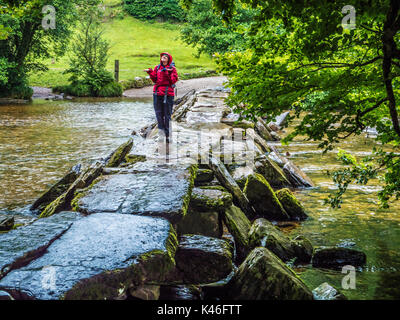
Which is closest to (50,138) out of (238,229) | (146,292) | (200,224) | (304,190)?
(304,190)

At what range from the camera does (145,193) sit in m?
6.02

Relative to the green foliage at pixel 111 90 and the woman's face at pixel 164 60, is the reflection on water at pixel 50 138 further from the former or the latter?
the green foliage at pixel 111 90

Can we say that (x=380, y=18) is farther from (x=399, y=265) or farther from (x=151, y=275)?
(x=399, y=265)

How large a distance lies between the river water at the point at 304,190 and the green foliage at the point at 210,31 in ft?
32.6

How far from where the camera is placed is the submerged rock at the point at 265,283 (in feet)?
14.6

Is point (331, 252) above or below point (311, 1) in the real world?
below

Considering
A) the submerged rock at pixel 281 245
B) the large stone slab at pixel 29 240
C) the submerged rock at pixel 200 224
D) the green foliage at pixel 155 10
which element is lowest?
the submerged rock at pixel 281 245

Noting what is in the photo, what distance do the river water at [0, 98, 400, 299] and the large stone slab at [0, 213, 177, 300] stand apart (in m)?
2.39

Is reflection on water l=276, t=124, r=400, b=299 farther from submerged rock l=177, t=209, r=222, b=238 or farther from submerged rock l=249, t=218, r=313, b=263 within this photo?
submerged rock l=177, t=209, r=222, b=238

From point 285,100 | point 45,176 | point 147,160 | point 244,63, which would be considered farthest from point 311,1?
point 45,176

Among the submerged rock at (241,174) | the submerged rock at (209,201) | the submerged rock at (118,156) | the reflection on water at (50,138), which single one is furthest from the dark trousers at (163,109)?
the submerged rock at (209,201)

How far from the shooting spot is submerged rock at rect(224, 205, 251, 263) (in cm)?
619

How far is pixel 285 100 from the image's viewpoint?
446cm
